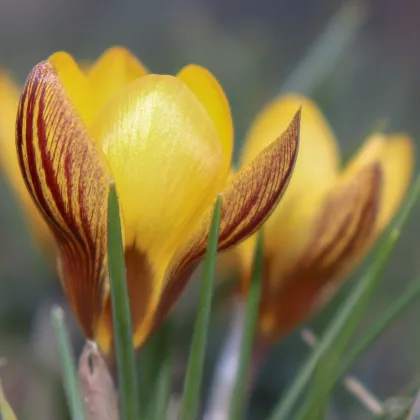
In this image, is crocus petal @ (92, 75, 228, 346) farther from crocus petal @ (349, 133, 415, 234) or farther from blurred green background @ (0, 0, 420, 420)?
blurred green background @ (0, 0, 420, 420)

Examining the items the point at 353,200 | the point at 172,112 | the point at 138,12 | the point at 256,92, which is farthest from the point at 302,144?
the point at 138,12

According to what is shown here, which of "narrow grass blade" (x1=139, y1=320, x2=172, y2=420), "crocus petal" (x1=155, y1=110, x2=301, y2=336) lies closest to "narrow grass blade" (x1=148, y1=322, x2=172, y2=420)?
"narrow grass blade" (x1=139, y1=320, x2=172, y2=420)

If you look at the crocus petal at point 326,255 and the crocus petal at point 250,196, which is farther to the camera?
the crocus petal at point 326,255

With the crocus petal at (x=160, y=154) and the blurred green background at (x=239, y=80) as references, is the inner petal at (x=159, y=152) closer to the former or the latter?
the crocus petal at (x=160, y=154)

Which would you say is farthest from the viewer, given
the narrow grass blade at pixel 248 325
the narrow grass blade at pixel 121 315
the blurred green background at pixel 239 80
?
the blurred green background at pixel 239 80

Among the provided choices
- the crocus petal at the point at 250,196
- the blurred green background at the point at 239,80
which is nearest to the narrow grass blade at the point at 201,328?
the crocus petal at the point at 250,196

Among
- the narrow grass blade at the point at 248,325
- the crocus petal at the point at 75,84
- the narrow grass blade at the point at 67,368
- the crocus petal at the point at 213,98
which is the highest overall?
the crocus petal at the point at 213,98

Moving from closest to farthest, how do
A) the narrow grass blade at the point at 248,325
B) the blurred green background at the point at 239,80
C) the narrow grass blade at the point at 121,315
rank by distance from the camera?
1. the narrow grass blade at the point at 121,315
2. the narrow grass blade at the point at 248,325
3. the blurred green background at the point at 239,80

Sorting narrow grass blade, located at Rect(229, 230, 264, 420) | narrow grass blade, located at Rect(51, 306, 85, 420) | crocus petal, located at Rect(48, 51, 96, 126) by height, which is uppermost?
crocus petal, located at Rect(48, 51, 96, 126)
